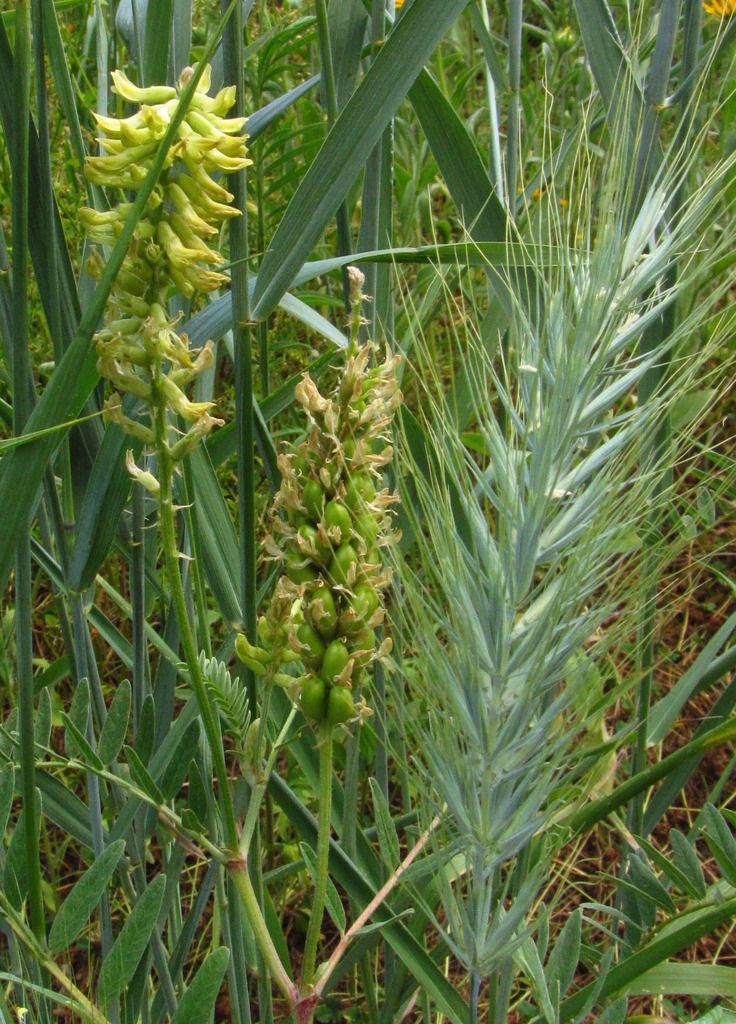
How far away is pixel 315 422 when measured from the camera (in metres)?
0.57

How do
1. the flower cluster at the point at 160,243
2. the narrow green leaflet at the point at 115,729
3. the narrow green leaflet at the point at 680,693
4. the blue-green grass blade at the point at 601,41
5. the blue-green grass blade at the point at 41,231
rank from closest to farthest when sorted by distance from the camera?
the flower cluster at the point at 160,243 → the blue-green grass blade at the point at 41,231 → the narrow green leaflet at the point at 115,729 → the blue-green grass blade at the point at 601,41 → the narrow green leaflet at the point at 680,693

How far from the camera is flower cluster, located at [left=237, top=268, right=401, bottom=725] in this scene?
1.87 feet

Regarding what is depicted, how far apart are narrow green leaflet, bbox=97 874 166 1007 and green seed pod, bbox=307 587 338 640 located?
19cm

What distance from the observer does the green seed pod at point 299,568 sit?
1.92 feet

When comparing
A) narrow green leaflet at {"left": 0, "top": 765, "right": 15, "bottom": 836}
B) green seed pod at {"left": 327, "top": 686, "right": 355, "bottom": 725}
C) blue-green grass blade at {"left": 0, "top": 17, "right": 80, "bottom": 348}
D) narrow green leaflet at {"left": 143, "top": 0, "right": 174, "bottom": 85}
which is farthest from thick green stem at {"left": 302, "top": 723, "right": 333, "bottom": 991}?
narrow green leaflet at {"left": 143, "top": 0, "right": 174, "bottom": 85}

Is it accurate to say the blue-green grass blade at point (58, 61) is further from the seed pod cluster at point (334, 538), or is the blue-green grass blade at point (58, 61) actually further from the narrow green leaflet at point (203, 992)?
the narrow green leaflet at point (203, 992)

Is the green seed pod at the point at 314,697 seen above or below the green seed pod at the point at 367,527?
below

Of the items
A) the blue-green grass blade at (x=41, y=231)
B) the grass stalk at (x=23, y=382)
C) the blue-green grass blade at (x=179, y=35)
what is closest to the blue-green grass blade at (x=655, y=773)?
the grass stalk at (x=23, y=382)

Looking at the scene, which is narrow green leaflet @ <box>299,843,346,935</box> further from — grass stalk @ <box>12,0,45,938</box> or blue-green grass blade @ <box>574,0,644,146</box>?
blue-green grass blade @ <box>574,0,644,146</box>

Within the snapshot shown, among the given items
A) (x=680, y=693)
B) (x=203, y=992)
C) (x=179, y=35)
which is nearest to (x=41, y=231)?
(x=179, y=35)

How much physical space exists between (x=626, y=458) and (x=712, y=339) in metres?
0.09

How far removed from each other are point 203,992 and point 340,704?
20 centimetres

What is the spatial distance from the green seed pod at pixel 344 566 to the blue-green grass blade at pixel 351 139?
0.69ft

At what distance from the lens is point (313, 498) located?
58 cm
